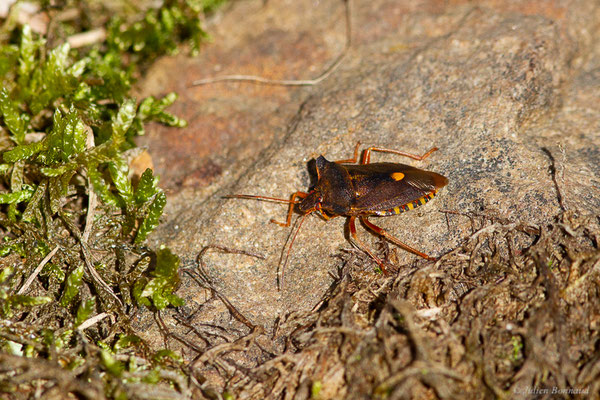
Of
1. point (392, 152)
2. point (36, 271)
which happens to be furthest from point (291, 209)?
point (36, 271)

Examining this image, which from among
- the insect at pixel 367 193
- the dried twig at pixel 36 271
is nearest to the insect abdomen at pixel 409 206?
the insect at pixel 367 193

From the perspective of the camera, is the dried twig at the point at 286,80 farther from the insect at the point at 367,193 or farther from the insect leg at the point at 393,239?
the insect leg at the point at 393,239

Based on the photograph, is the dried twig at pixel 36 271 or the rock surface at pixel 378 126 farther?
the rock surface at pixel 378 126

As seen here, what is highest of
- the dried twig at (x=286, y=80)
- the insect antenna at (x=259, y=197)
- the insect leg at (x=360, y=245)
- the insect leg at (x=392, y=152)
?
the dried twig at (x=286, y=80)

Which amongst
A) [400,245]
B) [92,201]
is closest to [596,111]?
[400,245]

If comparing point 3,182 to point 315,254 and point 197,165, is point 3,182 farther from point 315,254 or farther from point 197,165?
point 315,254

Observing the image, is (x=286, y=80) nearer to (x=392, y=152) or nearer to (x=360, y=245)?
(x=392, y=152)
